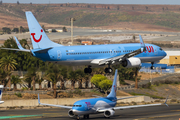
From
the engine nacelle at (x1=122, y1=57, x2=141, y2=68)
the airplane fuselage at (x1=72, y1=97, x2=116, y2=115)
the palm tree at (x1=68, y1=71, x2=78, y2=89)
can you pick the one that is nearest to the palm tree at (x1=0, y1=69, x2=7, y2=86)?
the palm tree at (x1=68, y1=71, x2=78, y2=89)

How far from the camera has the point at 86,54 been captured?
69750 mm

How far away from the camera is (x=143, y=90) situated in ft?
431

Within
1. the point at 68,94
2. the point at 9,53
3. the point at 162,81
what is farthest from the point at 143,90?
the point at 9,53

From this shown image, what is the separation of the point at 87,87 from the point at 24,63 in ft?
126

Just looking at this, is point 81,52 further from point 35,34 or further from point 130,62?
point 130,62

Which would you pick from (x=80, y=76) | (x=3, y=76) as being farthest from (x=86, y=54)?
(x=80, y=76)

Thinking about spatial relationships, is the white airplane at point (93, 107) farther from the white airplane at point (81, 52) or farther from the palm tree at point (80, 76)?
the palm tree at point (80, 76)

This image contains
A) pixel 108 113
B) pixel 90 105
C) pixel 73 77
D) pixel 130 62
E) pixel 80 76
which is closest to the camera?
pixel 90 105

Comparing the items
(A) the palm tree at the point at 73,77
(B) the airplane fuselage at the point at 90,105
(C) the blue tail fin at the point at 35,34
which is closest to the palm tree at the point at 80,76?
(A) the palm tree at the point at 73,77

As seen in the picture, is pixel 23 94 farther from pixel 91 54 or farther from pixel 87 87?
pixel 91 54

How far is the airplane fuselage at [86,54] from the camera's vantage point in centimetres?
6738

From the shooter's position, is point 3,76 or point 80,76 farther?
point 80,76

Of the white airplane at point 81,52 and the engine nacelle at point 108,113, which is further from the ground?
the white airplane at point 81,52

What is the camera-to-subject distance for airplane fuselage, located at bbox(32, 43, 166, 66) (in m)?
67.4
